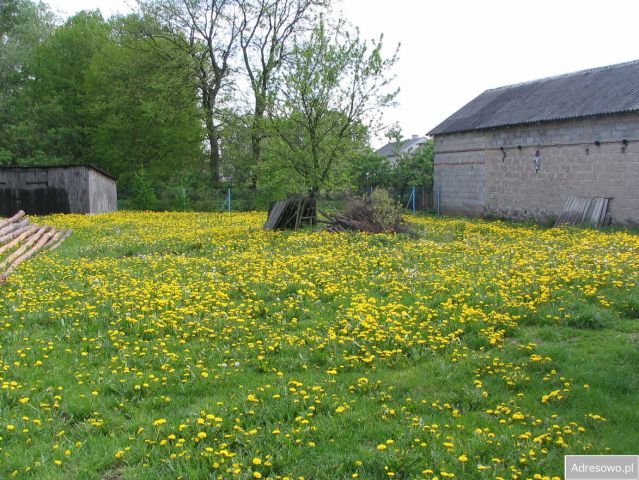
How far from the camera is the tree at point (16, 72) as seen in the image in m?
41.8

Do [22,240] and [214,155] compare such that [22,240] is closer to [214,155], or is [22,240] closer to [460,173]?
[460,173]

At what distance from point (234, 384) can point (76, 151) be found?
4131 centimetres

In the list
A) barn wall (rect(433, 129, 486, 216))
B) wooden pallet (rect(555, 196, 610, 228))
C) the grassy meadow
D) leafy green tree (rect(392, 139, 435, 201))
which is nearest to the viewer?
the grassy meadow

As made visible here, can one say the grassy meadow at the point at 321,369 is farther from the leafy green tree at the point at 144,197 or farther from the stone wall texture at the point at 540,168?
the leafy green tree at the point at 144,197

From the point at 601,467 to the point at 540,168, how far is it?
20.9 m

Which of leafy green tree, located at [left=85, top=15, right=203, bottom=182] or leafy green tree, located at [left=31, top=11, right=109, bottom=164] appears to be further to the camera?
leafy green tree, located at [left=31, top=11, right=109, bottom=164]

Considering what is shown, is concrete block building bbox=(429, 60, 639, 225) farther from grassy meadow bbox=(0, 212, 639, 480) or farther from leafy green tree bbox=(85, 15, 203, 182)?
leafy green tree bbox=(85, 15, 203, 182)

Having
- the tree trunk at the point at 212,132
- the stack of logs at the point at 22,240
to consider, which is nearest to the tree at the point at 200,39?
the tree trunk at the point at 212,132

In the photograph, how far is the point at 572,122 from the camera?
856 inches

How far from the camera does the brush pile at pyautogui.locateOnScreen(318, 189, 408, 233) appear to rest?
16.8m

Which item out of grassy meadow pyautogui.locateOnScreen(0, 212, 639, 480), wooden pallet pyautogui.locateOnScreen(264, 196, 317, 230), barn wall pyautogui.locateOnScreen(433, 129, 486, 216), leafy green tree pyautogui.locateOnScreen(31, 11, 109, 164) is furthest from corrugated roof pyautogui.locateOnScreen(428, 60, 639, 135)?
leafy green tree pyautogui.locateOnScreen(31, 11, 109, 164)

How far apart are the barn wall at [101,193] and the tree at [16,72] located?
1212 centimetres

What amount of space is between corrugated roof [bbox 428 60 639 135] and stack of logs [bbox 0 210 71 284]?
17626 mm

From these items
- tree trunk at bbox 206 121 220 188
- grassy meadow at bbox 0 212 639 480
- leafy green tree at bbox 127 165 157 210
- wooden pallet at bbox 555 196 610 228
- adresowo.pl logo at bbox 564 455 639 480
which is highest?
tree trunk at bbox 206 121 220 188
